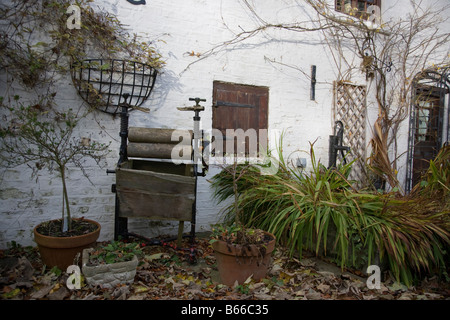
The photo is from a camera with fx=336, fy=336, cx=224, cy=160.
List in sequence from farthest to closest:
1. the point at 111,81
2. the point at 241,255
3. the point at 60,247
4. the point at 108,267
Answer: the point at 111,81, the point at 60,247, the point at 241,255, the point at 108,267

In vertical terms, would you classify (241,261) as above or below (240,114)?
below

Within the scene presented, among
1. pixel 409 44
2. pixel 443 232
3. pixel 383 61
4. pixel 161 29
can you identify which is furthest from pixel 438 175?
pixel 161 29

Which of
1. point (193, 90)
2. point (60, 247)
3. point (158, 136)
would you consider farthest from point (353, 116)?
point (60, 247)

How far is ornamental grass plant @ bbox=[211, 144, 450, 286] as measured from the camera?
2.67 m

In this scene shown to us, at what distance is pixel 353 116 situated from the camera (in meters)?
4.89

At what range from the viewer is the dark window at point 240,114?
3.99 metres

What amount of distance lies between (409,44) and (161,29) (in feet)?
12.7

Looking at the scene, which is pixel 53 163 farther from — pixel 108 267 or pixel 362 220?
pixel 362 220

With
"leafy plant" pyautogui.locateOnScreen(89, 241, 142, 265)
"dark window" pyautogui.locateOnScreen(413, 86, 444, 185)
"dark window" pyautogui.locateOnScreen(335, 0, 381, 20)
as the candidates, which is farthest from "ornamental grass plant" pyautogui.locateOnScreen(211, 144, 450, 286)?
"dark window" pyautogui.locateOnScreen(335, 0, 381, 20)

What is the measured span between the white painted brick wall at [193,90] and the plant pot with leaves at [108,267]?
1.01 m

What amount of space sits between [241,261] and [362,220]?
3.55 feet

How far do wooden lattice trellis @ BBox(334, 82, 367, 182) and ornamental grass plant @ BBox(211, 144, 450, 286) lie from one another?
1.43m

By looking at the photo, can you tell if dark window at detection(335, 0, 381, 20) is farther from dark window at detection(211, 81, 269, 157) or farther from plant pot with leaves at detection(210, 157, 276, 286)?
Answer: plant pot with leaves at detection(210, 157, 276, 286)

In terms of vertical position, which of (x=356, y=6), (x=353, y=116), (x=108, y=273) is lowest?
(x=108, y=273)
